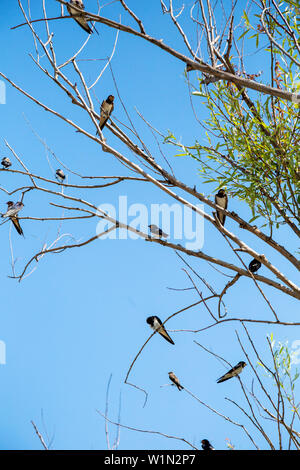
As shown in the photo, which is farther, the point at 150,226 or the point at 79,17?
the point at 150,226

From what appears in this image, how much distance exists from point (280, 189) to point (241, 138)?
0.32 meters

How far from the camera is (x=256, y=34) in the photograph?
2020 millimetres

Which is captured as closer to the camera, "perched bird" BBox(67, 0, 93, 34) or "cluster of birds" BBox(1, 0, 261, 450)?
"perched bird" BBox(67, 0, 93, 34)

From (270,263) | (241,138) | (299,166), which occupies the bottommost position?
(270,263)

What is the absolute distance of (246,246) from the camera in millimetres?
2006

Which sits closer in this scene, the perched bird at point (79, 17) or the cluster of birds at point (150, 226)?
the perched bird at point (79, 17)
